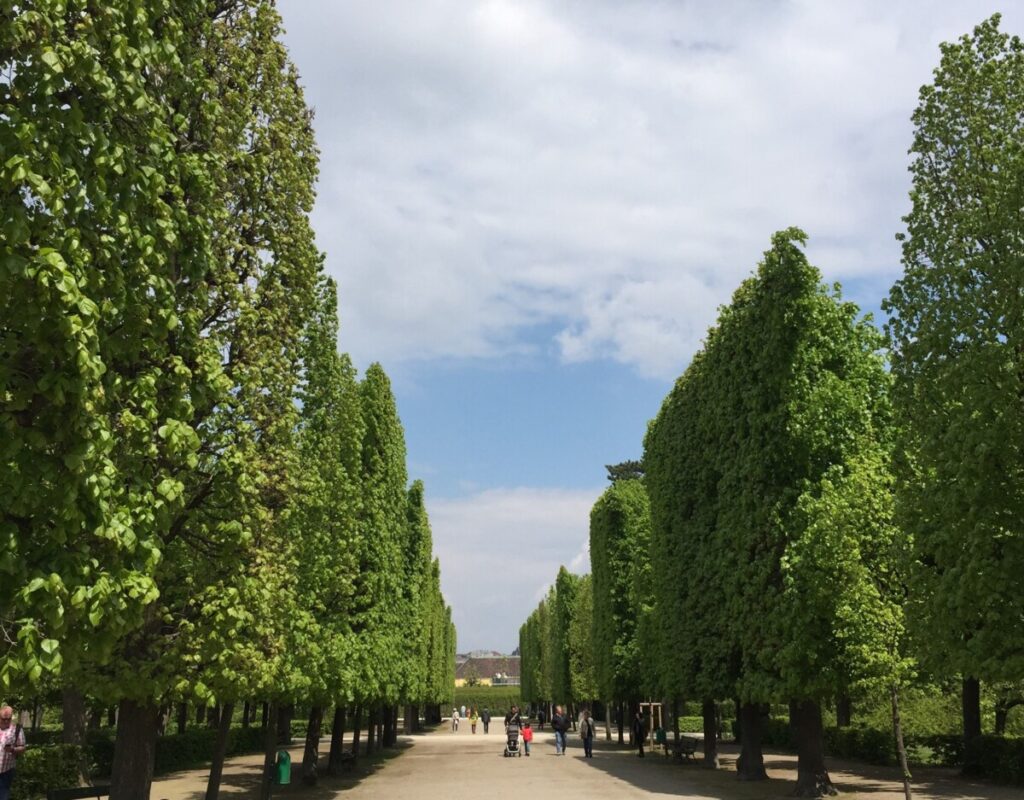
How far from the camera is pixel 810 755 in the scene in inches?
882

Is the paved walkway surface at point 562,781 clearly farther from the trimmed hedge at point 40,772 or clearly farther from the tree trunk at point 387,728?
the tree trunk at point 387,728

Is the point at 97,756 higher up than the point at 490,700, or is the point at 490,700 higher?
the point at 97,756

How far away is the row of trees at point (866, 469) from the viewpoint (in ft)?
47.7

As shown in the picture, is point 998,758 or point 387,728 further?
point 387,728

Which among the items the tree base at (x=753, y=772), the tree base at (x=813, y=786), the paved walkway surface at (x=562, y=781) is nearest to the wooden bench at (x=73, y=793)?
the paved walkway surface at (x=562, y=781)

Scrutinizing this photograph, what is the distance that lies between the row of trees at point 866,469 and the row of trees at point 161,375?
10.3 m

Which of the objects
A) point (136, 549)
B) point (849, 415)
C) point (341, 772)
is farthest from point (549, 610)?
point (136, 549)

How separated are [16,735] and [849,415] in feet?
61.8

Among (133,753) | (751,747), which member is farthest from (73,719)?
(751,747)

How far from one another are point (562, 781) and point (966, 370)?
2006cm

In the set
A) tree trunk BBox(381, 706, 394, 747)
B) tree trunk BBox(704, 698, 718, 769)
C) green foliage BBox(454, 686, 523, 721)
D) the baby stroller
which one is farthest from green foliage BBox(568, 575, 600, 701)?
green foliage BBox(454, 686, 523, 721)

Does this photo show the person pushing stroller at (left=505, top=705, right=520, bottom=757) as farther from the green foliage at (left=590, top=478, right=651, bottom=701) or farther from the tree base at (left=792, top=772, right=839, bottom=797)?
the tree base at (left=792, top=772, right=839, bottom=797)

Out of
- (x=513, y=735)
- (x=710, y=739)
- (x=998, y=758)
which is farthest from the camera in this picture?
(x=513, y=735)

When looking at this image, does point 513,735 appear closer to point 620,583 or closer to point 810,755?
point 620,583
